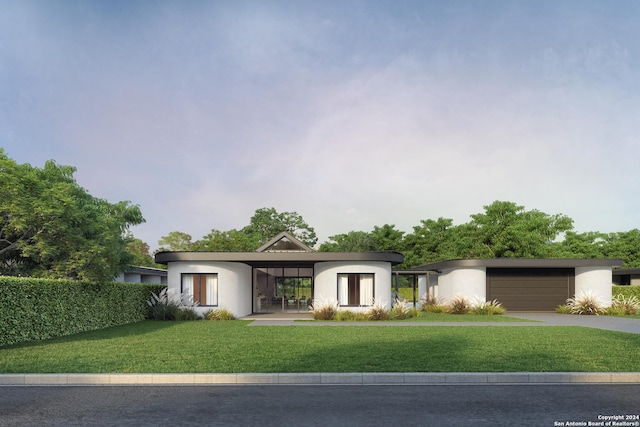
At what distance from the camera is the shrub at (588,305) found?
88.8ft

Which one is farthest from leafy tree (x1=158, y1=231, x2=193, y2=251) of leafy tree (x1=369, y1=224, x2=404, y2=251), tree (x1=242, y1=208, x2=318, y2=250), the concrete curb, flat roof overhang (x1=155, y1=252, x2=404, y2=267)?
the concrete curb

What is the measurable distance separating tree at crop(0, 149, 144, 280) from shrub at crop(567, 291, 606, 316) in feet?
79.6

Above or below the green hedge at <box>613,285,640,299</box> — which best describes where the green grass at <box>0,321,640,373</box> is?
above

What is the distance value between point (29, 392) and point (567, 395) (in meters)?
8.35

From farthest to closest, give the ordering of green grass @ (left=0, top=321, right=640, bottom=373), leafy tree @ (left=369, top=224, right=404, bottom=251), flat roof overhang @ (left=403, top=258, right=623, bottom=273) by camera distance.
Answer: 1. leafy tree @ (left=369, top=224, right=404, bottom=251)
2. flat roof overhang @ (left=403, top=258, right=623, bottom=273)
3. green grass @ (left=0, top=321, right=640, bottom=373)

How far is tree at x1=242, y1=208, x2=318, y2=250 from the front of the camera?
8081cm

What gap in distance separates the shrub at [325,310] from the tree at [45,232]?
30.1 feet

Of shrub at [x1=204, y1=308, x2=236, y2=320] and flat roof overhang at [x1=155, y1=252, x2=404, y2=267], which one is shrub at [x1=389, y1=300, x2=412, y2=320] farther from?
shrub at [x1=204, y1=308, x2=236, y2=320]

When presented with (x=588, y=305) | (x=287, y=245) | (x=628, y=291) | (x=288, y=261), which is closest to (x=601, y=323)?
(x=588, y=305)

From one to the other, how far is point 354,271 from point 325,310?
275 centimetres

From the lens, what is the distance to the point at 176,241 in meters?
90.4

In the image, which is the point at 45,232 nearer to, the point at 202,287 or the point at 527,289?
the point at 202,287

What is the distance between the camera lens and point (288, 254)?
23984 mm

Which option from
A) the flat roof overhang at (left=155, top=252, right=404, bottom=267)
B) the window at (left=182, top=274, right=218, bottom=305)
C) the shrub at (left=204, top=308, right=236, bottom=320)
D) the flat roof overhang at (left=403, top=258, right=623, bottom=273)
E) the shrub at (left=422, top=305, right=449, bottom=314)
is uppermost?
the flat roof overhang at (left=155, top=252, right=404, bottom=267)
